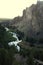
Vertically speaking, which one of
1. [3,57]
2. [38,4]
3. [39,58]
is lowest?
[39,58]

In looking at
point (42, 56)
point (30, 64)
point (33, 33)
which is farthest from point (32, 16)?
point (30, 64)

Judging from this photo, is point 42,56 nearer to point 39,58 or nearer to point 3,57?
point 39,58

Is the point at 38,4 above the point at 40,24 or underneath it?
above

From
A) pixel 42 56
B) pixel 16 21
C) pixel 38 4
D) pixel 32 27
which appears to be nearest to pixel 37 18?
pixel 32 27

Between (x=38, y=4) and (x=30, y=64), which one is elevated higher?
(x=38, y=4)

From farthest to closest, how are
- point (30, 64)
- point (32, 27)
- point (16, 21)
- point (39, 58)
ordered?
point (16, 21) → point (32, 27) → point (39, 58) → point (30, 64)

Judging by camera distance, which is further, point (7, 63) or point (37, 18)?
point (37, 18)

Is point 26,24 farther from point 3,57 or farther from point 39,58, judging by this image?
point 3,57

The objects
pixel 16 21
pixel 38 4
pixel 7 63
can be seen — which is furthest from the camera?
pixel 16 21

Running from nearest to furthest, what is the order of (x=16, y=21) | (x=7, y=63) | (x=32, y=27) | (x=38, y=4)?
(x=7, y=63) → (x=32, y=27) → (x=38, y=4) → (x=16, y=21)
